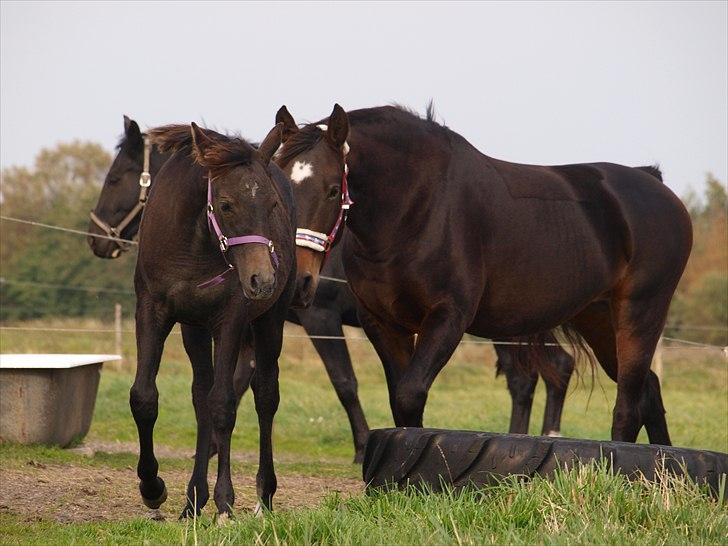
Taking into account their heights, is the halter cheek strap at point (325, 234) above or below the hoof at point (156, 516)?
above

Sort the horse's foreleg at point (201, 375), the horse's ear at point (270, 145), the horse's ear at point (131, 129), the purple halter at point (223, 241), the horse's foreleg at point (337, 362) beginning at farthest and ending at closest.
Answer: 1. the horse's foreleg at point (337, 362)
2. the horse's ear at point (131, 129)
3. the horse's foreleg at point (201, 375)
4. the horse's ear at point (270, 145)
5. the purple halter at point (223, 241)

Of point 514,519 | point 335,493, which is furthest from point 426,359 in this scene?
point 514,519

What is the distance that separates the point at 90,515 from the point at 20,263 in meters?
30.4

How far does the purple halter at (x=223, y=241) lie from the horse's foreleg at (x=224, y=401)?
0.66ft

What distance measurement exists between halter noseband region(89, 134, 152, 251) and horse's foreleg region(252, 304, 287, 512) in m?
3.48

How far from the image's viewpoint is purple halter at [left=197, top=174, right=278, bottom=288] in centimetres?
522

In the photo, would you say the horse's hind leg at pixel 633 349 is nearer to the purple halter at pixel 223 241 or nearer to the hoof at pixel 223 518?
the purple halter at pixel 223 241

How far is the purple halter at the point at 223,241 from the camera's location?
522 centimetres

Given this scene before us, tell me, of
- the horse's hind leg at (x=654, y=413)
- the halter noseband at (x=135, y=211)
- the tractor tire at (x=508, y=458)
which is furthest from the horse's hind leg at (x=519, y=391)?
the tractor tire at (x=508, y=458)

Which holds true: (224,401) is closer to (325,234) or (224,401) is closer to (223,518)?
(223,518)

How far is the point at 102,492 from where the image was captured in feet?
22.6

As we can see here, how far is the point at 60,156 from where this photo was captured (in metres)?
46.7

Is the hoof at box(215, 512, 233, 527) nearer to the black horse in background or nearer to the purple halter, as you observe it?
the purple halter

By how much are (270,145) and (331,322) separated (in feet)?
16.4
